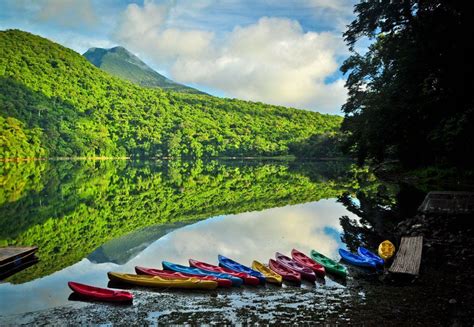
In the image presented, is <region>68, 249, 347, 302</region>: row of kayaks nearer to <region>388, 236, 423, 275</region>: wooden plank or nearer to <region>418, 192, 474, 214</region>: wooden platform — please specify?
<region>388, 236, 423, 275</region>: wooden plank

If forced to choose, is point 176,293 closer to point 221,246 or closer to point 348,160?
point 221,246

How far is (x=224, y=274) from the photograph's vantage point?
12141 mm

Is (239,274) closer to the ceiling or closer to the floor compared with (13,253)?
closer to the floor

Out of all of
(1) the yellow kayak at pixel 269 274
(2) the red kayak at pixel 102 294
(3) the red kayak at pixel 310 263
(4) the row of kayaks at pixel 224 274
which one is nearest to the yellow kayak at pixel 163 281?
(4) the row of kayaks at pixel 224 274

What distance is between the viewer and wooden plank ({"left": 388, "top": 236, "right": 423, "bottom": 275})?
12367mm

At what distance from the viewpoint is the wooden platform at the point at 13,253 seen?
1365 centimetres

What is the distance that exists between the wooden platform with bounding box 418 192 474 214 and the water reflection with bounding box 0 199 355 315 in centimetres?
459

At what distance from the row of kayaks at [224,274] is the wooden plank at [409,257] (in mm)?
816

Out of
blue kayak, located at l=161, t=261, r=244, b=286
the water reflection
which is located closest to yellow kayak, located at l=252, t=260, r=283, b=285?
blue kayak, located at l=161, t=261, r=244, b=286

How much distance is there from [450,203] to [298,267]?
29.7ft

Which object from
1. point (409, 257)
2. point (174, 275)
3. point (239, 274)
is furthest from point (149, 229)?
point (409, 257)

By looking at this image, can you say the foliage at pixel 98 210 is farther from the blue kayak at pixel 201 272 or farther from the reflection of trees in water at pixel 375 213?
the reflection of trees in water at pixel 375 213

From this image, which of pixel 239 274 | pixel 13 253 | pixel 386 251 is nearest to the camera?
pixel 239 274

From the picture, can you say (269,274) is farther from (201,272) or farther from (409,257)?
(409,257)
